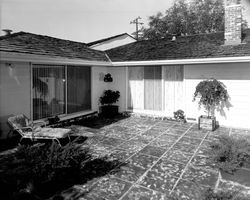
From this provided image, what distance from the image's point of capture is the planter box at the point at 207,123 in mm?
8742

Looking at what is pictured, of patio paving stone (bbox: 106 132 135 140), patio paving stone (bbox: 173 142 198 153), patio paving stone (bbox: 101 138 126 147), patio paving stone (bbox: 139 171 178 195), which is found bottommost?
patio paving stone (bbox: 139 171 178 195)

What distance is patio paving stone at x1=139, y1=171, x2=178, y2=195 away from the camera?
14.1ft

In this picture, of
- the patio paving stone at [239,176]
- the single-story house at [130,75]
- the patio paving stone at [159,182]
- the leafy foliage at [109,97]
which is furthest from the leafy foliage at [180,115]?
the patio paving stone at [159,182]

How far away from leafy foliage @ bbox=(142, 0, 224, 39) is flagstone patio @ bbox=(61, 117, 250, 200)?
2279 cm

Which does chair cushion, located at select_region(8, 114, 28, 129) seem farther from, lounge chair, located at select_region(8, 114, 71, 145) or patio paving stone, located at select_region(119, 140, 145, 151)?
patio paving stone, located at select_region(119, 140, 145, 151)

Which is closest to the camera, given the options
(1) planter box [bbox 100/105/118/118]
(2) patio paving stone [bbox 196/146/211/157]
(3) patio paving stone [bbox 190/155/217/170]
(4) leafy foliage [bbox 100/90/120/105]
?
(3) patio paving stone [bbox 190/155/217/170]

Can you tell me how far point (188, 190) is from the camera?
4219mm

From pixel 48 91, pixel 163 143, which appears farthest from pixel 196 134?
pixel 48 91

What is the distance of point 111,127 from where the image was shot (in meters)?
9.30

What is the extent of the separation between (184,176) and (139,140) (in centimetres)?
A: 282

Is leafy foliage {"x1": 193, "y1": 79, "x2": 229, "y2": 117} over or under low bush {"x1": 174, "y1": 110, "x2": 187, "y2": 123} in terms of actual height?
over

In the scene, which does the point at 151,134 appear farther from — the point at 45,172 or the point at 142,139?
the point at 45,172

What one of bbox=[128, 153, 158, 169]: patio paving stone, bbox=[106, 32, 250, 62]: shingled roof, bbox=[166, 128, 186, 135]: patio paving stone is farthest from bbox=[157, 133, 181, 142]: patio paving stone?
bbox=[106, 32, 250, 62]: shingled roof

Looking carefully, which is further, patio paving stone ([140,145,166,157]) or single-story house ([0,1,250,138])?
single-story house ([0,1,250,138])
